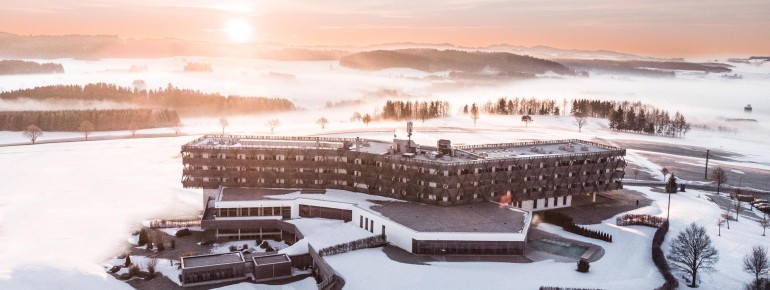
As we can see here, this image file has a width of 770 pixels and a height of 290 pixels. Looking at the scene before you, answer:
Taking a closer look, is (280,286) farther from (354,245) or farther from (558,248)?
(558,248)

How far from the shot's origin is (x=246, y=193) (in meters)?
107

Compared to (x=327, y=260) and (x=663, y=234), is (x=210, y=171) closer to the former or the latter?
(x=327, y=260)

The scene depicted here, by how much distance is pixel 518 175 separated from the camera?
10650 cm

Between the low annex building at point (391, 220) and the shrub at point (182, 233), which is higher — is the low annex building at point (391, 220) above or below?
above

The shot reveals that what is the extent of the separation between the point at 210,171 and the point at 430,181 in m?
42.8

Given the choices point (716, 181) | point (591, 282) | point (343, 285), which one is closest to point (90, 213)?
point (343, 285)

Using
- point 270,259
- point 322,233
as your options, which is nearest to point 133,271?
point 270,259

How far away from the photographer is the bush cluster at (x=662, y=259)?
240 ft

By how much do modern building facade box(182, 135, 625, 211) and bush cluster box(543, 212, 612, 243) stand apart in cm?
520

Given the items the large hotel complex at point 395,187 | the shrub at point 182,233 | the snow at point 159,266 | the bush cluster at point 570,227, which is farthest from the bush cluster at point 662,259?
the shrub at point 182,233

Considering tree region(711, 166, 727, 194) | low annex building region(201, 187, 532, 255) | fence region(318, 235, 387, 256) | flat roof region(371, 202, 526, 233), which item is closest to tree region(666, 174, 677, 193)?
tree region(711, 166, 727, 194)

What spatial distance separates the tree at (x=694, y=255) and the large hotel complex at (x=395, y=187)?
20.4 metres

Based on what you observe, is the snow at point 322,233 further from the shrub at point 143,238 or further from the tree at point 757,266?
the tree at point 757,266

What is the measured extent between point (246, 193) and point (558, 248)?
5550cm
